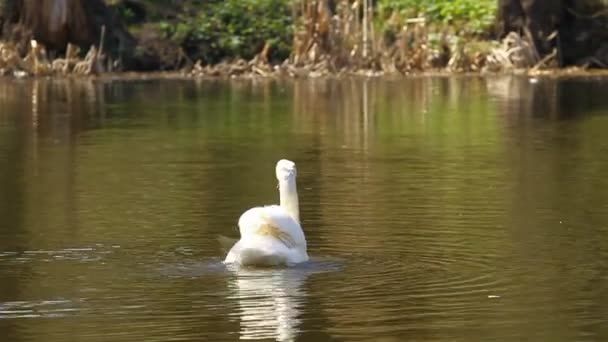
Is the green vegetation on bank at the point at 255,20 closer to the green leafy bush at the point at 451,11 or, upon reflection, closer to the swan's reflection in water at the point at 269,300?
the green leafy bush at the point at 451,11

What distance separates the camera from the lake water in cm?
1006

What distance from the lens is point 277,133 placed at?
23.9 meters

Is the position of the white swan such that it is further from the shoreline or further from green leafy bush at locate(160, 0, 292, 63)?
green leafy bush at locate(160, 0, 292, 63)

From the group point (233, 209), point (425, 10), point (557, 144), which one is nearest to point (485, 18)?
point (425, 10)

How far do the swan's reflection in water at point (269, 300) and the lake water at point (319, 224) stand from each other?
0.02 m

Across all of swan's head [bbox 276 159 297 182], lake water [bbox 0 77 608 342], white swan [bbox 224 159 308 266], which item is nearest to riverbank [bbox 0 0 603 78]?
lake water [bbox 0 77 608 342]

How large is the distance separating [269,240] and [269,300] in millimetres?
996

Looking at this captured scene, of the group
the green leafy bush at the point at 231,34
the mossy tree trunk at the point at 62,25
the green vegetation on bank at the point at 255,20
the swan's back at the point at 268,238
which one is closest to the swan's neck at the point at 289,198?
the swan's back at the point at 268,238

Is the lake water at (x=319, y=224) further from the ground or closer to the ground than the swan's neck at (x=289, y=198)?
closer to the ground

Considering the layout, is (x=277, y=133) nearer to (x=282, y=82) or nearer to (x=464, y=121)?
(x=464, y=121)

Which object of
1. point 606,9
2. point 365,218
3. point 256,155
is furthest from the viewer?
point 606,9

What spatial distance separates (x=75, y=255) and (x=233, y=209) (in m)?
2.85

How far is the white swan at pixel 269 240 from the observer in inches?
454

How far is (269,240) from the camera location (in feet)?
38.0
